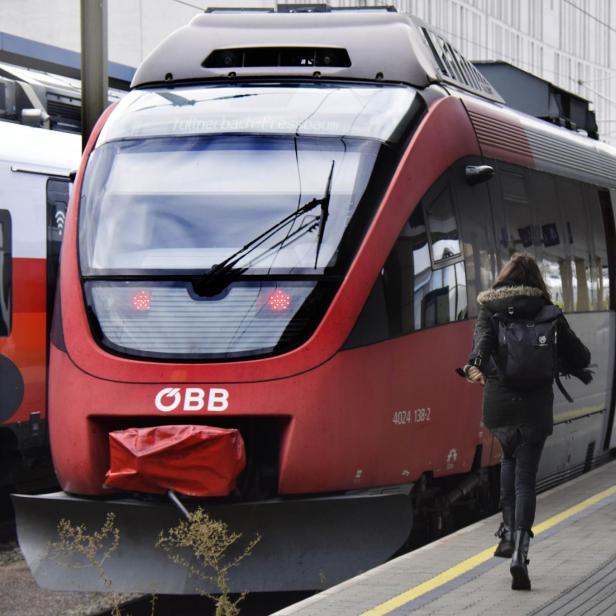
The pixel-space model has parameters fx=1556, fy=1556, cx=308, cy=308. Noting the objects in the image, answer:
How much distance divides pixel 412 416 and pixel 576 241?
4431 millimetres

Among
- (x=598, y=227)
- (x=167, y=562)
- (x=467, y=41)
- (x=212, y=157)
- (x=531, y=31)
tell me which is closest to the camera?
(x=167, y=562)

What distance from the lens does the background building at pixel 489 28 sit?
41719mm

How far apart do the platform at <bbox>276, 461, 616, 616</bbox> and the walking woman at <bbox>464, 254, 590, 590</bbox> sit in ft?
1.04

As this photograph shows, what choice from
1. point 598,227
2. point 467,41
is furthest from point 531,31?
point 598,227

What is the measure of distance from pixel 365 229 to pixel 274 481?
1.49 m

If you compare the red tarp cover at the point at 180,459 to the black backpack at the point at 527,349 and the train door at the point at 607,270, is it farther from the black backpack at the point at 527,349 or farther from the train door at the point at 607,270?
the train door at the point at 607,270

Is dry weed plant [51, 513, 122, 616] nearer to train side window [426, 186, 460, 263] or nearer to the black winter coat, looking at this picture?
the black winter coat

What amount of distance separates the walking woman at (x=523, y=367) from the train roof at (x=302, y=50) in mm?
2390

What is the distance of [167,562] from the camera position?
26.9ft

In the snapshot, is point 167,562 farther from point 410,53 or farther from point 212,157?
point 410,53

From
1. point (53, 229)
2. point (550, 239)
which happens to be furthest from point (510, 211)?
point (53, 229)

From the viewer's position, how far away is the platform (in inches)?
270

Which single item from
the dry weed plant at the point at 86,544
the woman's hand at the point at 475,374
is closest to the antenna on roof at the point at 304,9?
the woman's hand at the point at 475,374

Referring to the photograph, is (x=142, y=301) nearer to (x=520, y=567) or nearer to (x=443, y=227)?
(x=443, y=227)
